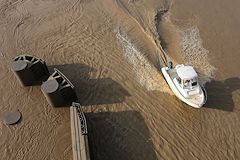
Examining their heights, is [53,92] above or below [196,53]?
above

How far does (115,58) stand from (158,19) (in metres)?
3.89

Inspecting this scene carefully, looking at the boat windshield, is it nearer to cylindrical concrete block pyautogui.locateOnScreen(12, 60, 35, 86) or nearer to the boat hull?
the boat hull

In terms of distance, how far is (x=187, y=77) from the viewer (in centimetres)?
1431

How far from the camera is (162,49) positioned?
17.0m

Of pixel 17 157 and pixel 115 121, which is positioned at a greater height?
pixel 17 157

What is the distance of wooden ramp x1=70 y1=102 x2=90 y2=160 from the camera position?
12.1 m

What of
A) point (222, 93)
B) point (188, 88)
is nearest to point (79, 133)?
point (188, 88)

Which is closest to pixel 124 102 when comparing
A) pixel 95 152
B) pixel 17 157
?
pixel 95 152

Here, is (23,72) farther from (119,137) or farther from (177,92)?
(177,92)

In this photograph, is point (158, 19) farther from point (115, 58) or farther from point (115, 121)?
point (115, 121)

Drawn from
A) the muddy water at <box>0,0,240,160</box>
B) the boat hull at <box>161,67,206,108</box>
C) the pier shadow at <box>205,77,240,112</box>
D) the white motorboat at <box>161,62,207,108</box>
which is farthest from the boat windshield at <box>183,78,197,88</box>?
the pier shadow at <box>205,77,240,112</box>

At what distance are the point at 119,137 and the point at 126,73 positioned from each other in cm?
375

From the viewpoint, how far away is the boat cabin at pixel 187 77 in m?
14.3

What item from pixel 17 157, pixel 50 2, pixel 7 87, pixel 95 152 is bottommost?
pixel 95 152
